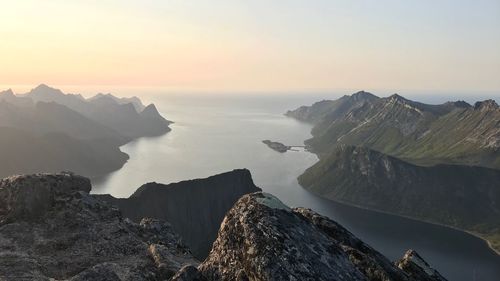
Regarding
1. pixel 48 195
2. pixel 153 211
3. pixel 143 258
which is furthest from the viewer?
pixel 153 211

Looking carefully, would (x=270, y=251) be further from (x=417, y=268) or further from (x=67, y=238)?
(x=67, y=238)

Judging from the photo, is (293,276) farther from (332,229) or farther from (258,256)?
(332,229)

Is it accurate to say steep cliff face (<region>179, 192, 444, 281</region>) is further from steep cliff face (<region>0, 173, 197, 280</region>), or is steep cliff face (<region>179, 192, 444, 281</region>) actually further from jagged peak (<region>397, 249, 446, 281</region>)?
steep cliff face (<region>0, 173, 197, 280</region>)

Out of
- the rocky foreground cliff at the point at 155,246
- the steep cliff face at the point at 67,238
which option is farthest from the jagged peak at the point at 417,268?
the steep cliff face at the point at 67,238

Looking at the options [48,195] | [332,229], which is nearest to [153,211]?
[48,195]

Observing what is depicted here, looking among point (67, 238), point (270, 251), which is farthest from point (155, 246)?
point (270, 251)
